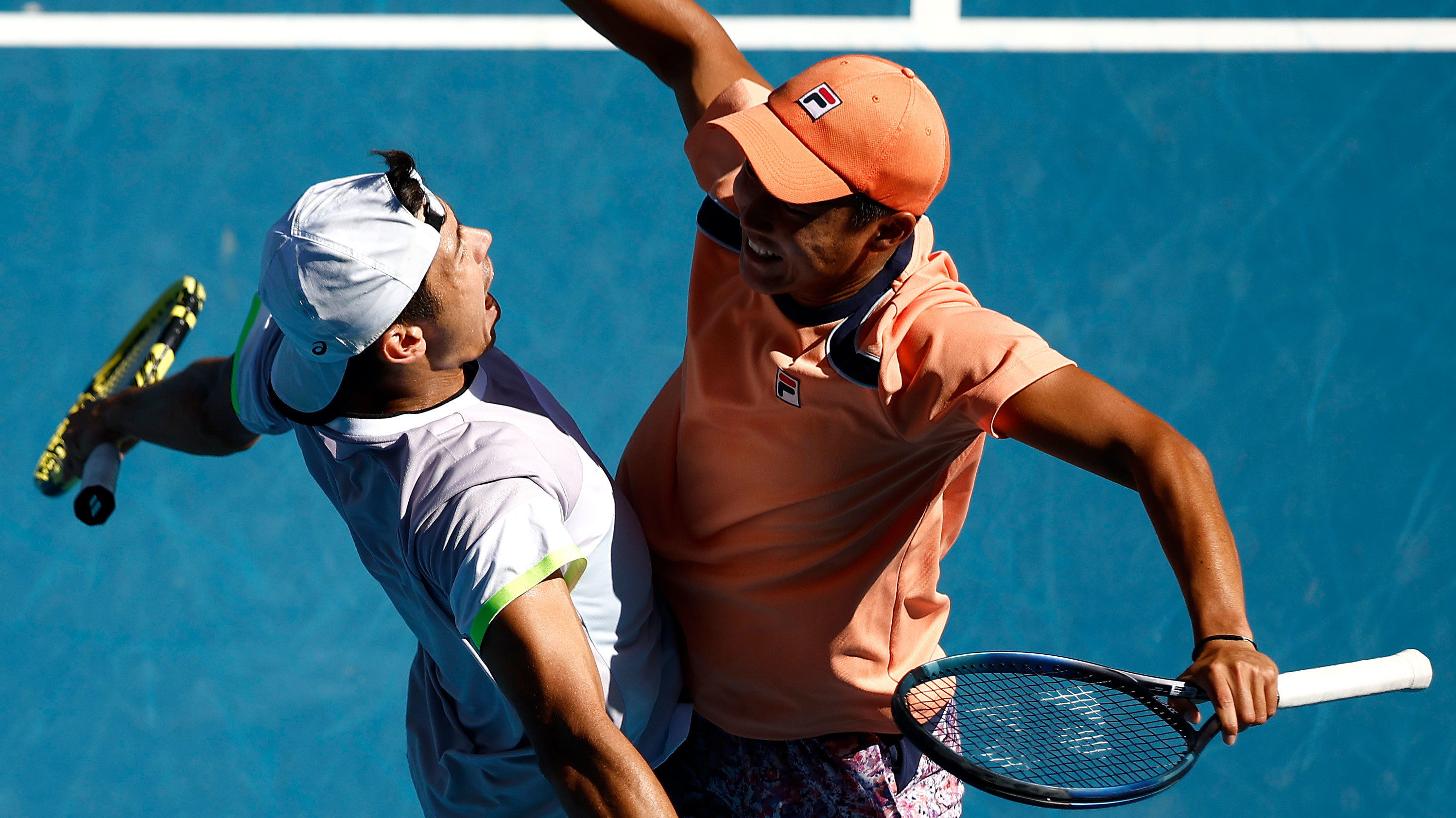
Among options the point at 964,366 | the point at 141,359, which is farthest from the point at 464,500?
the point at 141,359

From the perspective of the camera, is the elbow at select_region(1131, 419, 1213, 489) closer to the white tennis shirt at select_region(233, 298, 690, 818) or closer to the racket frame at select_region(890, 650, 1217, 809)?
the racket frame at select_region(890, 650, 1217, 809)

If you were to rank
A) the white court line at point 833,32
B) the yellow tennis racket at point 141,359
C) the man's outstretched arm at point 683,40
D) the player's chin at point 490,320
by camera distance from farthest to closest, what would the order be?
the white court line at point 833,32, the yellow tennis racket at point 141,359, the man's outstretched arm at point 683,40, the player's chin at point 490,320

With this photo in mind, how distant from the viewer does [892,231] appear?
7.41 feet

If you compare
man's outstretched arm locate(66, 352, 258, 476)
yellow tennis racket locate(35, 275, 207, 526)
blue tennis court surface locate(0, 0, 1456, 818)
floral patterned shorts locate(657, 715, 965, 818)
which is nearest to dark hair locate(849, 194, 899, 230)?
floral patterned shorts locate(657, 715, 965, 818)

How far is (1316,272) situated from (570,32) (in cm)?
352

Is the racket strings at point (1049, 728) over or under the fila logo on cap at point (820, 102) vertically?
under

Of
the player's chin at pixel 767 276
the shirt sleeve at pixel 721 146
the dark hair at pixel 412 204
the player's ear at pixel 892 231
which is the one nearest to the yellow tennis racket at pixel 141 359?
the dark hair at pixel 412 204

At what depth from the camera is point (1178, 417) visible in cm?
489

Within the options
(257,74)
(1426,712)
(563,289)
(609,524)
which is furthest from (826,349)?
(257,74)

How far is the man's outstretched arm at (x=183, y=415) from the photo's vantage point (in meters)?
2.85

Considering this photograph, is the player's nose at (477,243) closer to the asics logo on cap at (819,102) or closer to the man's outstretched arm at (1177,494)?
the asics logo on cap at (819,102)

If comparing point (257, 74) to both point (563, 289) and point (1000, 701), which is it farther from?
point (1000, 701)

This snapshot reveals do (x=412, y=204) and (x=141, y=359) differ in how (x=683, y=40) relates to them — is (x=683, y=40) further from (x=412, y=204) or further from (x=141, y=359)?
(x=141, y=359)

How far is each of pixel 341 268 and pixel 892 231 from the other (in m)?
1.03
